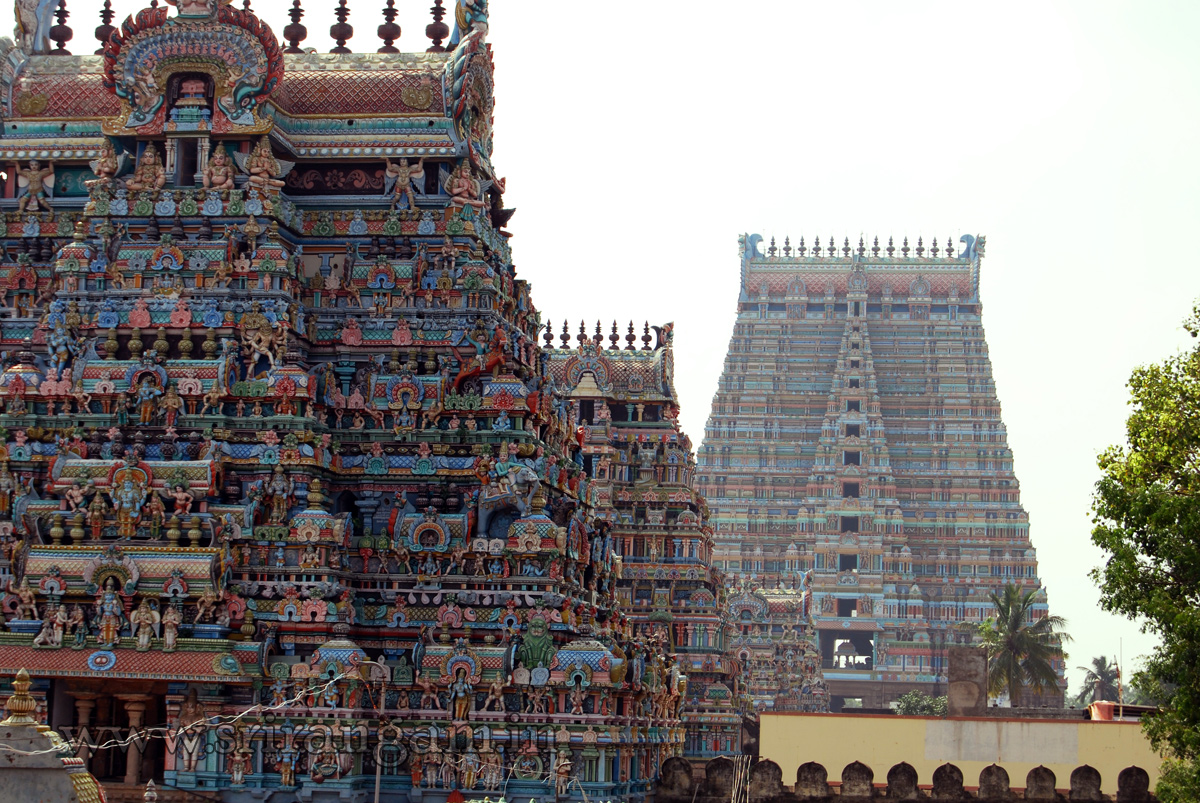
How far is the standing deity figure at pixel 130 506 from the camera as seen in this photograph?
36750 mm

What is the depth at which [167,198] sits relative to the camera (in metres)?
39.1

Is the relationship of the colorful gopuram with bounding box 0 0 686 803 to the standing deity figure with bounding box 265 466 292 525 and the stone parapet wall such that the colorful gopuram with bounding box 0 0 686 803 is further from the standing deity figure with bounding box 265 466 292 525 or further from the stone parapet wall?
the stone parapet wall

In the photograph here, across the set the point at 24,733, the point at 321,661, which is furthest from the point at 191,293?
the point at 24,733

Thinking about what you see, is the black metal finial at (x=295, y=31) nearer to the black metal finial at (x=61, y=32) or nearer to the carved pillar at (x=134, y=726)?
the black metal finial at (x=61, y=32)

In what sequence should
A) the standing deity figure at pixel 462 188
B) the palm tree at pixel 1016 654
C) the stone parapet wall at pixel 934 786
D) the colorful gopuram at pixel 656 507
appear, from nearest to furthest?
the standing deity figure at pixel 462 188 → the stone parapet wall at pixel 934 786 → the colorful gopuram at pixel 656 507 → the palm tree at pixel 1016 654

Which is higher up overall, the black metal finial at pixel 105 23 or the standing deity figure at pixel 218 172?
the black metal finial at pixel 105 23

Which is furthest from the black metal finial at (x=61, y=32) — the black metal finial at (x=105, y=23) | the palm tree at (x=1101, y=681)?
the palm tree at (x=1101, y=681)

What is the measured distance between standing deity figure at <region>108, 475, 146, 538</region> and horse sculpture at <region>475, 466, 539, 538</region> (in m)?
6.55

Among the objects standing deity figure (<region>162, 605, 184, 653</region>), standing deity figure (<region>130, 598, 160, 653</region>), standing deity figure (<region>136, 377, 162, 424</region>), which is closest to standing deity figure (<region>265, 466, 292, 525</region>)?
standing deity figure (<region>162, 605, 184, 653</region>)

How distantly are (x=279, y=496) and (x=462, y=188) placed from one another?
7.76m

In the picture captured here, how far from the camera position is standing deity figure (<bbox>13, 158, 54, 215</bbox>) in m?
42.4

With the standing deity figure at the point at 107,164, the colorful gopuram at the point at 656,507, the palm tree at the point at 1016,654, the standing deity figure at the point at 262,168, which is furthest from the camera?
the palm tree at the point at 1016,654

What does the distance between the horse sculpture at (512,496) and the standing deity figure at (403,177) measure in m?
6.58

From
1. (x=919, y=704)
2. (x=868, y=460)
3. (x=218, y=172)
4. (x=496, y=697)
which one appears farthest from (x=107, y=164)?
(x=868, y=460)
